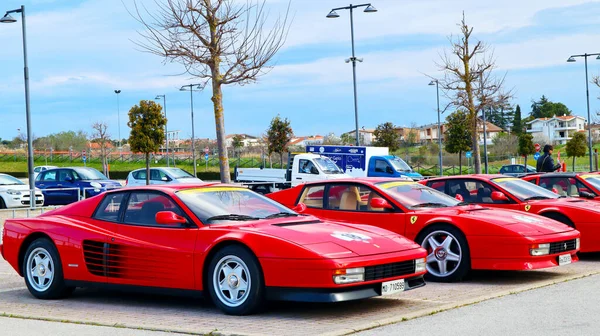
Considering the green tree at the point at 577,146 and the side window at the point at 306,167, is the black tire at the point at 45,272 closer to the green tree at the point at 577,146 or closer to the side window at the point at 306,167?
the side window at the point at 306,167

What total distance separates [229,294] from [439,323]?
6.58 feet

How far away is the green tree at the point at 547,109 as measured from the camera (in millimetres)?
171913

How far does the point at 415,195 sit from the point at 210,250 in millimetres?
3881

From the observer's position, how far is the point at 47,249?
29.9 ft

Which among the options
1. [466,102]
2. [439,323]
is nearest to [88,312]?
[439,323]

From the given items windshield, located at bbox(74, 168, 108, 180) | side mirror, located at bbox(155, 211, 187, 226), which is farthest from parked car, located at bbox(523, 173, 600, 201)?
windshield, located at bbox(74, 168, 108, 180)

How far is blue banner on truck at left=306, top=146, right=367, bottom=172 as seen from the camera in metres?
37.4

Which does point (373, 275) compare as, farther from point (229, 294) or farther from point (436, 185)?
point (436, 185)

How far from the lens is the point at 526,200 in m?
12.3

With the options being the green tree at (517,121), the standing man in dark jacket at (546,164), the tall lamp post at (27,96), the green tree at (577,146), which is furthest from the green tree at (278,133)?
the green tree at (517,121)

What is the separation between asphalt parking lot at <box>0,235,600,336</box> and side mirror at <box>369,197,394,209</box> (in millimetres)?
1280

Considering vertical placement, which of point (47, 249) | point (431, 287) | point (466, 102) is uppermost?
point (466, 102)

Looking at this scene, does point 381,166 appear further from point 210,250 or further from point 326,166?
point 210,250

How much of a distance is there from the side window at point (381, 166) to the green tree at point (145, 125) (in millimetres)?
19833
